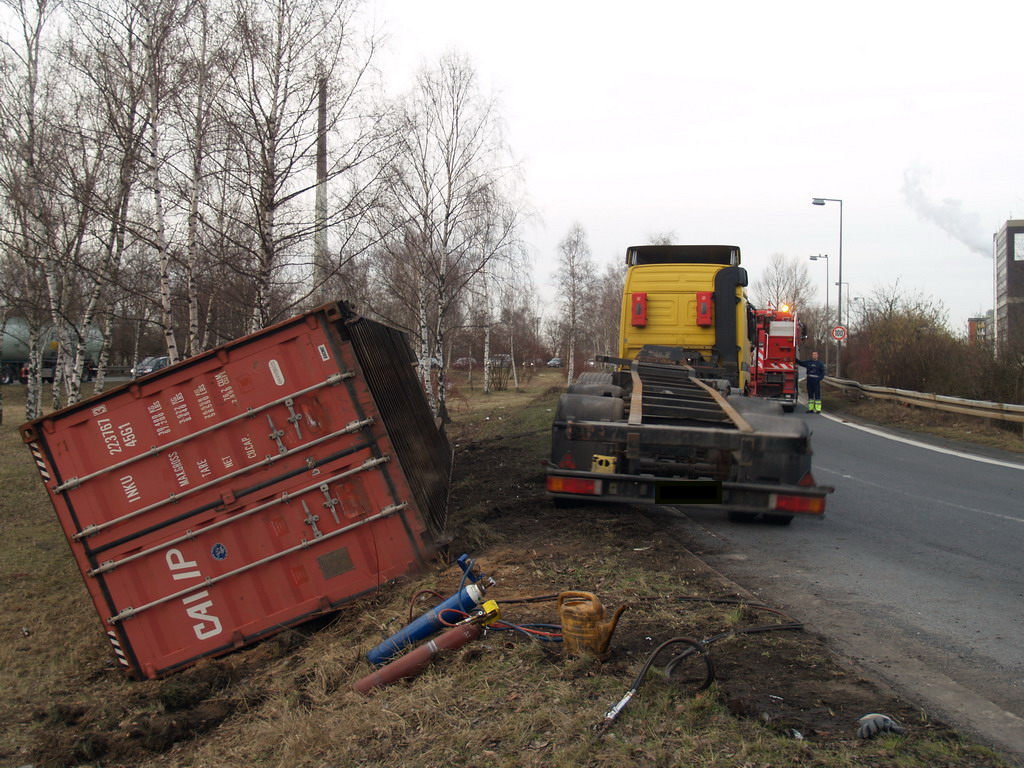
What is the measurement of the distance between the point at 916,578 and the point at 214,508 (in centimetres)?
535

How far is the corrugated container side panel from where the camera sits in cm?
646

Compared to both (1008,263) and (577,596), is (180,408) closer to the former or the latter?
(577,596)

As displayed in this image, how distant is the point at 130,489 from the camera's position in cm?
588

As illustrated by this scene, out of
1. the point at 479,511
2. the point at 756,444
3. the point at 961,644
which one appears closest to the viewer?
the point at 961,644

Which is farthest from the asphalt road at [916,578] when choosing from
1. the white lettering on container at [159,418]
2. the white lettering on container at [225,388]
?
the white lettering on container at [159,418]

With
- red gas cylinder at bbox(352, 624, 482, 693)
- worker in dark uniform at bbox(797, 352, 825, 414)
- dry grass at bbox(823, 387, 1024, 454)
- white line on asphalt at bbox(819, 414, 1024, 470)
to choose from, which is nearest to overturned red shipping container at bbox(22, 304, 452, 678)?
red gas cylinder at bbox(352, 624, 482, 693)

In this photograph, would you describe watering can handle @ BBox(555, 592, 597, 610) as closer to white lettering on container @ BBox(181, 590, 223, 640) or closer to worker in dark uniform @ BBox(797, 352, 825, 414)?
white lettering on container @ BBox(181, 590, 223, 640)

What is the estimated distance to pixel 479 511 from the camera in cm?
841

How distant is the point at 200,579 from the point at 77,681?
1.30 metres

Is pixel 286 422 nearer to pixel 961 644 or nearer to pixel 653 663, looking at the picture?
pixel 653 663

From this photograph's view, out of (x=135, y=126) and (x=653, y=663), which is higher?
(x=135, y=126)

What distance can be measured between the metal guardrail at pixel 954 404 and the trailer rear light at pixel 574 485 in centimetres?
1293

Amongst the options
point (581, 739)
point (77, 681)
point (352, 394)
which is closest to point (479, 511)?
point (352, 394)

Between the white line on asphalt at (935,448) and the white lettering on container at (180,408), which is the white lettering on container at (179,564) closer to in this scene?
the white lettering on container at (180,408)
